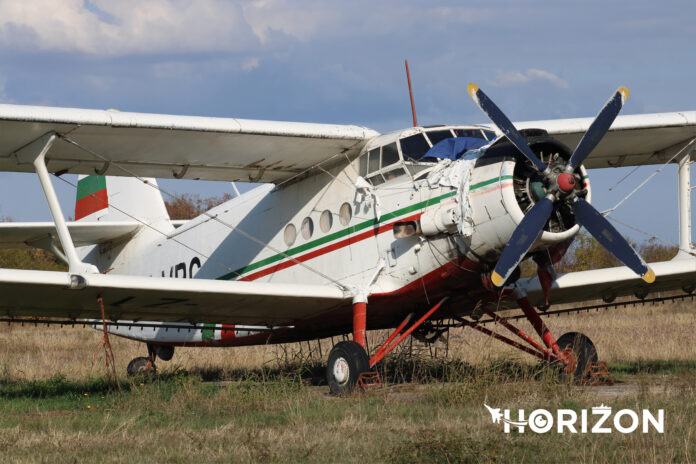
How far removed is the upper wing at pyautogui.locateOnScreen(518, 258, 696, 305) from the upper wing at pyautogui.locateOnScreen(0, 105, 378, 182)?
347 cm

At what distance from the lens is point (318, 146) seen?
11.5 meters

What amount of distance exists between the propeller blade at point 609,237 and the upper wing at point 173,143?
332 centimetres

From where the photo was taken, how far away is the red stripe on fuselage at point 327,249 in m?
10.6

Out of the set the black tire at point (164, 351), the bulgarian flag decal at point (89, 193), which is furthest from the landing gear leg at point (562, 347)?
the bulgarian flag decal at point (89, 193)

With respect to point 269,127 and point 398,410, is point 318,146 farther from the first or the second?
point 398,410

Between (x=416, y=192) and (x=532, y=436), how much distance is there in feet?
14.9

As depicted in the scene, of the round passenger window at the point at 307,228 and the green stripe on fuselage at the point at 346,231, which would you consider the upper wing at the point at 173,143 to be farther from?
the green stripe on fuselage at the point at 346,231

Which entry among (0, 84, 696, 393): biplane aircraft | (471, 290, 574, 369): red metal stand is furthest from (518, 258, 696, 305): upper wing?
(471, 290, 574, 369): red metal stand

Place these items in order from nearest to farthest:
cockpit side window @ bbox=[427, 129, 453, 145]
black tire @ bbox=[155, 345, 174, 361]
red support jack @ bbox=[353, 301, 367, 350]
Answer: red support jack @ bbox=[353, 301, 367, 350] < cockpit side window @ bbox=[427, 129, 453, 145] < black tire @ bbox=[155, 345, 174, 361]

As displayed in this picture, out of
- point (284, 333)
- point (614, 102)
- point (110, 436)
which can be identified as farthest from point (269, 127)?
point (110, 436)

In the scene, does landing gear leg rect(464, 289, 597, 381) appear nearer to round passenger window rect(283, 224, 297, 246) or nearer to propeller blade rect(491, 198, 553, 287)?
propeller blade rect(491, 198, 553, 287)

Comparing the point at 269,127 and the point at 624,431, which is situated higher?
the point at 269,127

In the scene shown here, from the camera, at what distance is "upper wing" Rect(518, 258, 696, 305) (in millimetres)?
11570

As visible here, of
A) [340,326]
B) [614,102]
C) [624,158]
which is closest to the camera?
→ [614,102]
